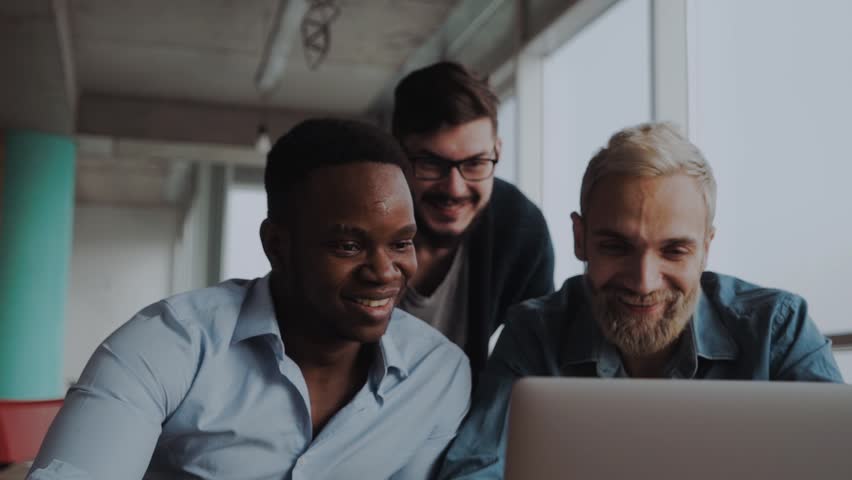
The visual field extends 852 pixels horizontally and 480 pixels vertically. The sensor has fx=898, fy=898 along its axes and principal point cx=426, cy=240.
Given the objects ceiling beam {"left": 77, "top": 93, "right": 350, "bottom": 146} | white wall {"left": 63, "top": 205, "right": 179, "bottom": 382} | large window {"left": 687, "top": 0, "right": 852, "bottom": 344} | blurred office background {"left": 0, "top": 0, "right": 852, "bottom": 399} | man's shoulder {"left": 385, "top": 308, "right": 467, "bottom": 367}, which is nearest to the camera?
man's shoulder {"left": 385, "top": 308, "right": 467, "bottom": 367}

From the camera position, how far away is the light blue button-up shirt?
1.23 metres

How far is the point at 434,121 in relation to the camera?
209 cm

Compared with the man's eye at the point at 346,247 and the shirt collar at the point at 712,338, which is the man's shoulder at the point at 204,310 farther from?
the shirt collar at the point at 712,338

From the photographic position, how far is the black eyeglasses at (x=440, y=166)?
2.10 meters

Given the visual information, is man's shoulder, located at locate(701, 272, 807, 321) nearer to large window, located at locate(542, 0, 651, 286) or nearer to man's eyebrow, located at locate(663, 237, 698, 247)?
man's eyebrow, located at locate(663, 237, 698, 247)

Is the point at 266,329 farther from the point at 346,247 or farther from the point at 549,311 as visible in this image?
the point at 549,311

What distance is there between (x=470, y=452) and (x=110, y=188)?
490 inches

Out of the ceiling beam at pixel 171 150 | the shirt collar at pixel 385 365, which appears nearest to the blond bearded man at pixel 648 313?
the shirt collar at pixel 385 365

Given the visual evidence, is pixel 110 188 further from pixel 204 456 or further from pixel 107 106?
pixel 204 456

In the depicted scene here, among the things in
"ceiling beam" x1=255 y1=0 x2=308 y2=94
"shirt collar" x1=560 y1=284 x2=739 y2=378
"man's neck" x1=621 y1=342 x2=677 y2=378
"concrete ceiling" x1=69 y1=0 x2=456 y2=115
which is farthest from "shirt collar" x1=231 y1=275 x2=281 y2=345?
"concrete ceiling" x1=69 y1=0 x2=456 y2=115

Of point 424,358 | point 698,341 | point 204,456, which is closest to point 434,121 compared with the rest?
point 424,358

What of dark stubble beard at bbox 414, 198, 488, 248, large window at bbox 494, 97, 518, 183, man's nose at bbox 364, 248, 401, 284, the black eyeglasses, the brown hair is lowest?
man's nose at bbox 364, 248, 401, 284

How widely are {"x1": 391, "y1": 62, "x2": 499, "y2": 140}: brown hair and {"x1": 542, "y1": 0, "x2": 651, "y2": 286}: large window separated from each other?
1791mm

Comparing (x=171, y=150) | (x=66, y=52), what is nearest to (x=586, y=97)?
(x=66, y=52)
